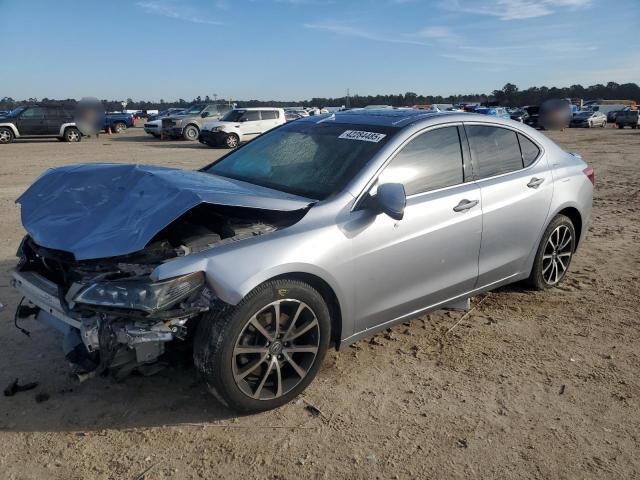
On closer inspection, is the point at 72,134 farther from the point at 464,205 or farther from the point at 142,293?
the point at 142,293

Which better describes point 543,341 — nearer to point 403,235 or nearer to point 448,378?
point 448,378

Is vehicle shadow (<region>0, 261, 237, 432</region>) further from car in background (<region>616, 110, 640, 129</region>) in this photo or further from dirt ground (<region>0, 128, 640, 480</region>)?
car in background (<region>616, 110, 640, 129</region>)

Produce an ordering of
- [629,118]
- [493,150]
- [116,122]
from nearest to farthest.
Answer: [493,150] < [116,122] < [629,118]

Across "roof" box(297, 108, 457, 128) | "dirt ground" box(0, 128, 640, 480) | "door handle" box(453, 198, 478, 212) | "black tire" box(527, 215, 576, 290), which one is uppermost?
"roof" box(297, 108, 457, 128)

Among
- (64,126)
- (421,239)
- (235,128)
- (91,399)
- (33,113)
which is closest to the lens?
(91,399)

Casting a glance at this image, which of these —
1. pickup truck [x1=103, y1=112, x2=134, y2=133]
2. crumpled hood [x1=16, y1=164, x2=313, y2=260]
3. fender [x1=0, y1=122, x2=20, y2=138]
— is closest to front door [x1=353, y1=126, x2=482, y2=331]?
crumpled hood [x1=16, y1=164, x2=313, y2=260]

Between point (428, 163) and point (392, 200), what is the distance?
31.3 inches

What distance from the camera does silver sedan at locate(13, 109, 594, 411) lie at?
285 centimetres

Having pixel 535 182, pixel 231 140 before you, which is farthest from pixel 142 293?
pixel 231 140

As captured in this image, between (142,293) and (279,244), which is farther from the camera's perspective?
(279,244)

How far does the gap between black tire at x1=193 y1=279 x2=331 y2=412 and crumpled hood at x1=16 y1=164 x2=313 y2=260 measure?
0.53 m

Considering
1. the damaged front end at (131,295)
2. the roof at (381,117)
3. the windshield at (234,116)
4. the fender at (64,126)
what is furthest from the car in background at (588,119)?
the damaged front end at (131,295)

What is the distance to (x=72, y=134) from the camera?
83.5 feet

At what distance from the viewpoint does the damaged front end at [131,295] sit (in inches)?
109
